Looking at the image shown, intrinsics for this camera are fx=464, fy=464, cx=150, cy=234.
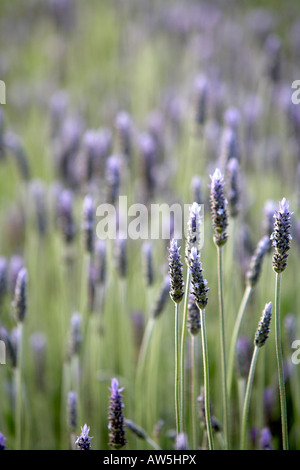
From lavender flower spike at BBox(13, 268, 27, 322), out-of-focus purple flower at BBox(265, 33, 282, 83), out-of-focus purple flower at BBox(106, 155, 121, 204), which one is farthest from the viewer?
out-of-focus purple flower at BBox(265, 33, 282, 83)

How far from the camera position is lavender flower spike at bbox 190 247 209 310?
0.62 m

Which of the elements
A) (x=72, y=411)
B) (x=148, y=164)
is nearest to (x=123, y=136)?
(x=148, y=164)

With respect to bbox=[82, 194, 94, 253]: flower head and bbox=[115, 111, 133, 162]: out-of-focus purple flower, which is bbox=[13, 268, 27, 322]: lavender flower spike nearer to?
bbox=[82, 194, 94, 253]: flower head

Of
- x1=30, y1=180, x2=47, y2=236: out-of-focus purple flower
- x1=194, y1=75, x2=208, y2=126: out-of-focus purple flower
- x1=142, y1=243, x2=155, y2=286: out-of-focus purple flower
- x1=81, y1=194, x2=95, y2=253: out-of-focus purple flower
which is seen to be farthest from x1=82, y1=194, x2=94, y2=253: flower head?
x1=194, y1=75, x2=208, y2=126: out-of-focus purple flower

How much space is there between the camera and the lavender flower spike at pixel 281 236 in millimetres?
644

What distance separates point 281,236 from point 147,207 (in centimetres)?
Result: 128

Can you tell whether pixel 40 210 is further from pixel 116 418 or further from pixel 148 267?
pixel 116 418

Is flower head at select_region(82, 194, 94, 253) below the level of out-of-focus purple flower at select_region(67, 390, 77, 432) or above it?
above

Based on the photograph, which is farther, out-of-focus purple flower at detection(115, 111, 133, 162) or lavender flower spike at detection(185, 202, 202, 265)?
out-of-focus purple flower at detection(115, 111, 133, 162)

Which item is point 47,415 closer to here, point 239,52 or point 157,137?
point 157,137

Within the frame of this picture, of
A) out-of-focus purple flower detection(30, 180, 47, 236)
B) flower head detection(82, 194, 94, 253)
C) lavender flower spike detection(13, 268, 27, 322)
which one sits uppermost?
out-of-focus purple flower detection(30, 180, 47, 236)

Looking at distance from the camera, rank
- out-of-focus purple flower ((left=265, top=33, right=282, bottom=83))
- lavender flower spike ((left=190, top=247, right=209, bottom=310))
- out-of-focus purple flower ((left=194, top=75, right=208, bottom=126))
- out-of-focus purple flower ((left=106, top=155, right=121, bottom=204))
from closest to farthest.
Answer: lavender flower spike ((left=190, top=247, right=209, bottom=310)) → out-of-focus purple flower ((left=106, top=155, right=121, bottom=204)) → out-of-focus purple flower ((left=194, top=75, right=208, bottom=126)) → out-of-focus purple flower ((left=265, top=33, right=282, bottom=83))

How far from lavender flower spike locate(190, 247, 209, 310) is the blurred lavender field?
125 millimetres

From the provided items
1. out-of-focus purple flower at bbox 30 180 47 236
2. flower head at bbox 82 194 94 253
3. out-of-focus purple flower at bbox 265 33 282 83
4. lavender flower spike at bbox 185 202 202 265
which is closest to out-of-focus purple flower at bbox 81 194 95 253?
flower head at bbox 82 194 94 253
